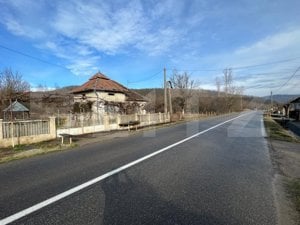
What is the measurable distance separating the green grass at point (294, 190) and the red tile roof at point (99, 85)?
32.4 m

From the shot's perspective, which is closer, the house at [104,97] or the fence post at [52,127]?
the fence post at [52,127]

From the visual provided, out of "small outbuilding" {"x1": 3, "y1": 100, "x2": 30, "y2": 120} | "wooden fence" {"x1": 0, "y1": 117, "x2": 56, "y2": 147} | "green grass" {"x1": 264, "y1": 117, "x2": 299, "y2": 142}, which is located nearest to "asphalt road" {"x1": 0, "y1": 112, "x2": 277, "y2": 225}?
"wooden fence" {"x1": 0, "y1": 117, "x2": 56, "y2": 147}

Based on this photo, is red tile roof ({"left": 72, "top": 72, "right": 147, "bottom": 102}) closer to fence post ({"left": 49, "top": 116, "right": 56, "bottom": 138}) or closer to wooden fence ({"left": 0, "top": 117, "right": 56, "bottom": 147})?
fence post ({"left": 49, "top": 116, "right": 56, "bottom": 138})

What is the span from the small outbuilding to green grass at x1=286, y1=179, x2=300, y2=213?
16281 mm

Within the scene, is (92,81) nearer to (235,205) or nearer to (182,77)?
(182,77)

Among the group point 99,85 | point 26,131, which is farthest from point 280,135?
point 99,85

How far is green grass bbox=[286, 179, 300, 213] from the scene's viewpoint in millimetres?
4935

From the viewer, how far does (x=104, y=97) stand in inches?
1503

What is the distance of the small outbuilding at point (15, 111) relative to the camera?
64.8ft

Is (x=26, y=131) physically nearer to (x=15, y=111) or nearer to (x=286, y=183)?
(x=15, y=111)

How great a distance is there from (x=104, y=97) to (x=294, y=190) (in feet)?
112

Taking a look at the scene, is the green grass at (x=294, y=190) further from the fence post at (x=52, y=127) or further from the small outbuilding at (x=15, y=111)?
the small outbuilding at (x=15, y=111)

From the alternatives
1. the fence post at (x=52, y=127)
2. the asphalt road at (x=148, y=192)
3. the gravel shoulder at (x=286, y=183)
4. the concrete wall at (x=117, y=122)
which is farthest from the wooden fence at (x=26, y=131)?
the gravel shoulder at (x=286, y=183)

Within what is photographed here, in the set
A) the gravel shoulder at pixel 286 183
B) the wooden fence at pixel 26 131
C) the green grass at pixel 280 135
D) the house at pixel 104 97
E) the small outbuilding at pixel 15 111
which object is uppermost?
the house at pixel 104 97
